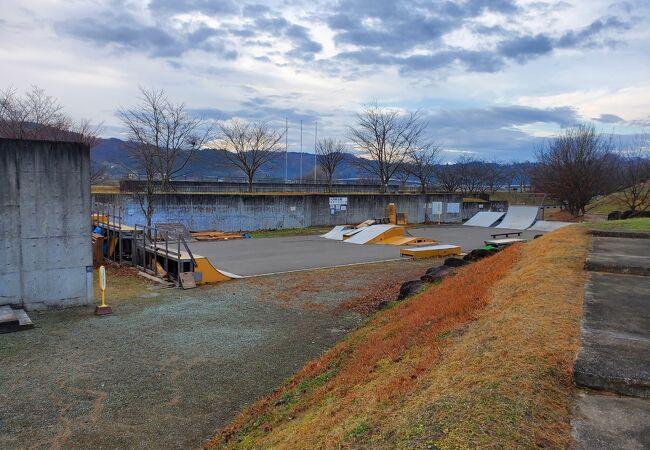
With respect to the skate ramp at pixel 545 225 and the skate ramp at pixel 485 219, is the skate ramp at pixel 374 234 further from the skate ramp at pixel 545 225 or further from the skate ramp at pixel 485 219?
the skate ramp at pixel 485 219

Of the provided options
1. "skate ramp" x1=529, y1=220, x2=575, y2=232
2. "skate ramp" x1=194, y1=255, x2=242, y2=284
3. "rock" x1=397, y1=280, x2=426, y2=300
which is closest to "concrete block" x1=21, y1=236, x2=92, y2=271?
"skate ramp" x1=194, y1=255, x2=242, y2=284

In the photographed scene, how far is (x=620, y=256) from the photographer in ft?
28.7

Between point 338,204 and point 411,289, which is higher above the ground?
point 338,204

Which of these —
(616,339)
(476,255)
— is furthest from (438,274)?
(616,339)

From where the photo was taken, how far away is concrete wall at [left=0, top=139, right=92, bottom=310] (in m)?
10.6

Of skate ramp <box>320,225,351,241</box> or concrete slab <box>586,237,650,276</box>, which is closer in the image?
concrete slab <box>586,237,650,276</box>

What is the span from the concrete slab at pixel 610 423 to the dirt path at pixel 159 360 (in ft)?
13.0

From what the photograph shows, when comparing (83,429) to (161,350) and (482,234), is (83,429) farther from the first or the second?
(482,234)

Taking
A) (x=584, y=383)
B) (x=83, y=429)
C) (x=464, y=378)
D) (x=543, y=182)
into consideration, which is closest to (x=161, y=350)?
(x=83, y=429)

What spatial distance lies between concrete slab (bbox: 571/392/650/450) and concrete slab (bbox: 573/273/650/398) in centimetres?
13

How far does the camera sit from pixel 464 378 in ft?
12.4

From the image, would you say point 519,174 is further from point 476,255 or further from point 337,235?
point 476,255

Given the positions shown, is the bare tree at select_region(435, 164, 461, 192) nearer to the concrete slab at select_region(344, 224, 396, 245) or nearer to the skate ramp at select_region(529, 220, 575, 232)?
the skate ramp at select_region(529, 220, 575, 232)

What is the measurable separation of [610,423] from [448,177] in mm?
58774
